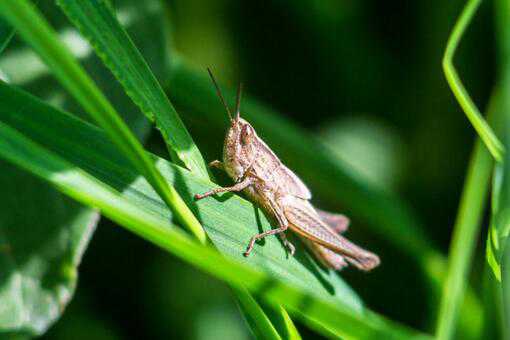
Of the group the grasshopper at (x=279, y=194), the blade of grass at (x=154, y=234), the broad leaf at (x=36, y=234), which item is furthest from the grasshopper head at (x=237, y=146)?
the blade of grass at (x=154, y=234)

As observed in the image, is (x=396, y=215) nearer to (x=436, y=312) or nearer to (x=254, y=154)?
(x=436, y=312)

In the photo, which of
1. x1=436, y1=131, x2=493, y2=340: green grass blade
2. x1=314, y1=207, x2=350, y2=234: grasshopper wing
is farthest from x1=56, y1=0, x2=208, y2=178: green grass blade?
x1=314, y1=207, x2=350, y2=234: grasshopper wing

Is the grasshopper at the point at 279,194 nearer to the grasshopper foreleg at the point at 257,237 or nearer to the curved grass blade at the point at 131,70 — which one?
the grasshopper foreleg at the point at 257,237

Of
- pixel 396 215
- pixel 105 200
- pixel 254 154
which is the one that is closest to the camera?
pixel 105 200

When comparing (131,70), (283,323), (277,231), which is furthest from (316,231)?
(131,70)

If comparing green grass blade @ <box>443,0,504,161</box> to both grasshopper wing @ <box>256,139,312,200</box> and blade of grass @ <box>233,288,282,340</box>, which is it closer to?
blade of grass @ <box>233,288,282,340</box>

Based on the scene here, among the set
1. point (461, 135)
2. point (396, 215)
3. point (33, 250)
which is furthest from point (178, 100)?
point (461, 135)

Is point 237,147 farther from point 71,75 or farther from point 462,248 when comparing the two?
point 71,75
